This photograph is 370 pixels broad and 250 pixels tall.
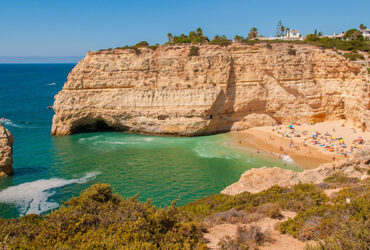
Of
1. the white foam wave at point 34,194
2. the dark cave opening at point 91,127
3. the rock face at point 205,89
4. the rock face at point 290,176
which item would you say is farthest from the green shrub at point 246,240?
the dark cave opening at point 91,127

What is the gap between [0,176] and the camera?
23.2 m

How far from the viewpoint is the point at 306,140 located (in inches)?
1243

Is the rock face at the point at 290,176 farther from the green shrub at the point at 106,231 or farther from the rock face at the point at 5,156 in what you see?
the rock face at the point at 5,156

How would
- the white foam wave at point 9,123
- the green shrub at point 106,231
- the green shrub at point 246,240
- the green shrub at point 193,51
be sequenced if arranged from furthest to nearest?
the white foam wave at point 9,123 → the green shrub at point 193,51 → the green shrub at point 246,240 → the green shrub at point 106,231

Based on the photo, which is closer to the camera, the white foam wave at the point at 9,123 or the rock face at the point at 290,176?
the rock face at the point at 290,176

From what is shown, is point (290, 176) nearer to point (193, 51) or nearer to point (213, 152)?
point (213, 152)

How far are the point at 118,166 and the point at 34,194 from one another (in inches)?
292

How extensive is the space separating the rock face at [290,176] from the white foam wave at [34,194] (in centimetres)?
1251

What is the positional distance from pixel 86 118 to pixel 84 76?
18.9 ft

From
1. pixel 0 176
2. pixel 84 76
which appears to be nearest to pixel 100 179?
pixel 0 176

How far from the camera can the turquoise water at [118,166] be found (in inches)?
792

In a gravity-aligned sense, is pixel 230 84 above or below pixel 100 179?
above

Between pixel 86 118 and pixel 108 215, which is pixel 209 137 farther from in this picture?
pixel 108 215

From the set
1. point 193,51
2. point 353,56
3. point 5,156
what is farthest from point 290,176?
point 353,56
